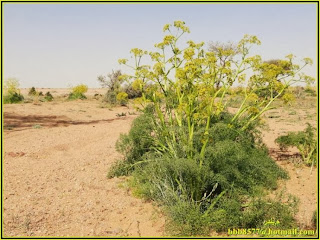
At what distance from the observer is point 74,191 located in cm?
711

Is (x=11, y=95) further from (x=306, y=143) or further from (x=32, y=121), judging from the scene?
(x=306, y=143)

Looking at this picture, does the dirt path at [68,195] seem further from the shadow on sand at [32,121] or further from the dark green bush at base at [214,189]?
the shadow on sand at [32,121]

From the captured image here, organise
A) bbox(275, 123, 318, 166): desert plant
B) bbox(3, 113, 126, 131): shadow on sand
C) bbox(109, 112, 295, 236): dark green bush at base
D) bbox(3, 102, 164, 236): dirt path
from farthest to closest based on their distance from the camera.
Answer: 1. bbox(3, 113, 126, 131): shadow on sand
2. bbox(275, 123, 318, 166): desert plant
3. bbox(3, 102, 164, 236): dirt path
4. bbox(109, 112, 295, 236): dark green bush at base

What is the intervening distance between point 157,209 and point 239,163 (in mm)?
1783

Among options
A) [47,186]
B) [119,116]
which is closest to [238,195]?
A: [47,186]

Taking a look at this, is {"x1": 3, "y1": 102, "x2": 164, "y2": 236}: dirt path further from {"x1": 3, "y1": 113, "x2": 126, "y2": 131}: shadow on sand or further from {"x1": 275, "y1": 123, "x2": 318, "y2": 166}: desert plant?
{"x1": 275, "y1": 123, "x2": 318, "y2": 166}: desert plant

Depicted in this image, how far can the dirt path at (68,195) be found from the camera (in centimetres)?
552

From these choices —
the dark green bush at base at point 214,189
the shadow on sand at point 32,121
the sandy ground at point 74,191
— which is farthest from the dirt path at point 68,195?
the shadow on sand at point 32,121

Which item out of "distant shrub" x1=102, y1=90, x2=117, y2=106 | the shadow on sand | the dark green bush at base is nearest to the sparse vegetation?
the dark green bush at base

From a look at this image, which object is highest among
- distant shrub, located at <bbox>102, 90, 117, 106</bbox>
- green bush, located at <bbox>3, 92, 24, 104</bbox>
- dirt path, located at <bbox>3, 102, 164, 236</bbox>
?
green bush, located at <bbox>3, 92, 24, 104</bbox>

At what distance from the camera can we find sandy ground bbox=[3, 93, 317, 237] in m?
5.54

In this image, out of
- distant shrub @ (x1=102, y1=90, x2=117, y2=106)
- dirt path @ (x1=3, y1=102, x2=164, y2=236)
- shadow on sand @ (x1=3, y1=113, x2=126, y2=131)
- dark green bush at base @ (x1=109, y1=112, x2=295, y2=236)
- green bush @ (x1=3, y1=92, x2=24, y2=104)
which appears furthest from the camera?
distant shrub @ (x1=102, y1=90, x2=117, y2=106)

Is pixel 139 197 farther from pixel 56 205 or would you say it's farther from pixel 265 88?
pixel 265 88

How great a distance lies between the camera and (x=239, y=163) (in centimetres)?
605
